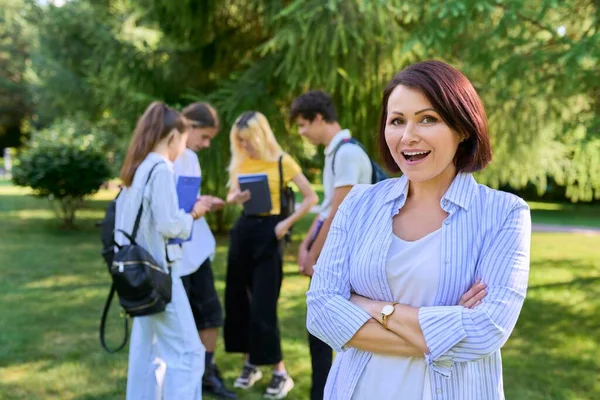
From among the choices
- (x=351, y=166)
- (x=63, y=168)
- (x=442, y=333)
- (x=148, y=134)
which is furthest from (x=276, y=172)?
(x=63, y=168)

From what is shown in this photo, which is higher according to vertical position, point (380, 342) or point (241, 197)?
point (241, 197)

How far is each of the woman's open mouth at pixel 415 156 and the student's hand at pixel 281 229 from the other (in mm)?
2671

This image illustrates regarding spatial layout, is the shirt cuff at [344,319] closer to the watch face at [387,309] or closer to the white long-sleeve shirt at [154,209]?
the watch face at [387,309]

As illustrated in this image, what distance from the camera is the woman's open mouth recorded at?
1.81 m

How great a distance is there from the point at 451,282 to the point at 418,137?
1.32 ft

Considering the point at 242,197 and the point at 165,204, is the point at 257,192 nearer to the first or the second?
the point at 242,197

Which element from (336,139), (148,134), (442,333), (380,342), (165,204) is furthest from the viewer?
(336,139)

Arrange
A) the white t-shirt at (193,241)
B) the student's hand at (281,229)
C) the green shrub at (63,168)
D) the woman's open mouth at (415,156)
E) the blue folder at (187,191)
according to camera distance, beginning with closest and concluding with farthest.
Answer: the woman's open mouth at (415,156) → the blue folder at (187,191) → the white t-shirt at (193,241) → the student's hand at (281,229) → the green shrub at (63,168)

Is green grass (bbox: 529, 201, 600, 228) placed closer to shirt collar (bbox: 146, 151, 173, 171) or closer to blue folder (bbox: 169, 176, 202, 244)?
blue folder (bbox: 169, 176, 202, 244)

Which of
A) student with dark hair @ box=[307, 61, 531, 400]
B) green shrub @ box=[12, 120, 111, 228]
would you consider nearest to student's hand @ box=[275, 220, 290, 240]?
student with dark hair @ box=[307, 61, 531, 400]

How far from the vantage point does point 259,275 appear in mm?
4574

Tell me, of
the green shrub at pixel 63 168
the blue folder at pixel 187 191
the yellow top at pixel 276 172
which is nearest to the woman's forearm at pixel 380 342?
the blue folder at pixel 187 191

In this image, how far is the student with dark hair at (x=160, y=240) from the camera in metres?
3.44

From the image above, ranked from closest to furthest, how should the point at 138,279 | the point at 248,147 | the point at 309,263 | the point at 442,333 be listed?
the point at 442,333 → the point at 138,279 → the point at 309,263 → the point at 248,147
